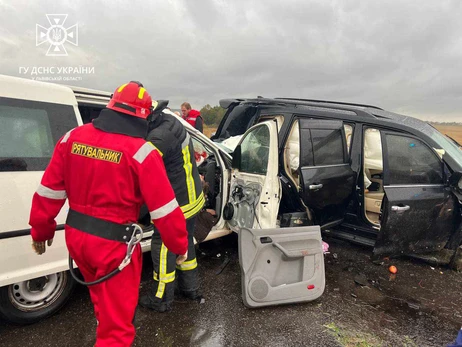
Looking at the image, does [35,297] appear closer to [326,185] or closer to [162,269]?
[162,269]

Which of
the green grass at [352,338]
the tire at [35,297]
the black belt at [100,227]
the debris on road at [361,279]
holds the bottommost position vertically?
the green grass at [352,338]

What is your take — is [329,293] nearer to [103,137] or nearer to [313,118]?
[313,118]

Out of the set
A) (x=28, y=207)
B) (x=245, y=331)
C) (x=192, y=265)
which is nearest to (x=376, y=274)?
(x=245, y=331)

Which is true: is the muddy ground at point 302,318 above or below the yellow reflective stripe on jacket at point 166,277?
below

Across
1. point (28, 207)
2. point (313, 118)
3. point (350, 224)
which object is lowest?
point (350, 224)

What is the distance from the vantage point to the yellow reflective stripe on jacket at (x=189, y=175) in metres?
2.45

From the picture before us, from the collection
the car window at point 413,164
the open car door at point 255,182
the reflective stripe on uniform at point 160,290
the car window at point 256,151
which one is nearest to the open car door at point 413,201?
the car window at point 413,164

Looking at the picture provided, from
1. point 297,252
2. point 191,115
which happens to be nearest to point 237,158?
point 297,252

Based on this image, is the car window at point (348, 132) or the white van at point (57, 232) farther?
the car window at point (348, 132)

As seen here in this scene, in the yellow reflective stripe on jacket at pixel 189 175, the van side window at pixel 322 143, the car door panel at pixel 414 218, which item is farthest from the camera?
the van side window at pixel 322 143

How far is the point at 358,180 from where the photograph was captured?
365cm

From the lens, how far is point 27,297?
2307 millimetres

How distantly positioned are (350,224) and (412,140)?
3.95 ft

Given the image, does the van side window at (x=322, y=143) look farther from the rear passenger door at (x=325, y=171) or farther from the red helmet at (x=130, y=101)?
the red helmet at (x=130, y=101)
